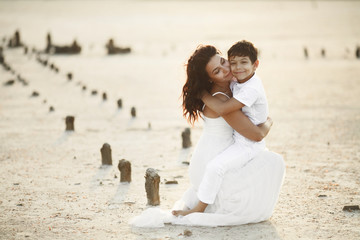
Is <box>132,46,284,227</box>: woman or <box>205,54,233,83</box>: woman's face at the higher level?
<box>205,54,233,83</box>: woman's face

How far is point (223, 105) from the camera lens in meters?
6.07

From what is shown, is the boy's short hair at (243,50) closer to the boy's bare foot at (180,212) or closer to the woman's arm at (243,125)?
the woman's arm at (243,125)

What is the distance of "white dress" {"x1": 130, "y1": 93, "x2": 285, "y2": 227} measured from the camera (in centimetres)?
610

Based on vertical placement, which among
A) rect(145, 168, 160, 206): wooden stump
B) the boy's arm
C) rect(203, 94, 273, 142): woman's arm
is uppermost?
the boy's arm

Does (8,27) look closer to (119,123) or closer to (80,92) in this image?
(80,92)

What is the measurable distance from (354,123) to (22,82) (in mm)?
12156

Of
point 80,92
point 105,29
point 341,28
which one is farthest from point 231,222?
point 105,29

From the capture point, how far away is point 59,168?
8.95 meters

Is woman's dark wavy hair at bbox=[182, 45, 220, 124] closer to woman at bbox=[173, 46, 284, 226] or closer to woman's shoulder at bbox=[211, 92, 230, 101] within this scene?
woman at bbox=[173, 46, 284, 226]

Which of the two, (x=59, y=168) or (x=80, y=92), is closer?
(x=59, y=168)

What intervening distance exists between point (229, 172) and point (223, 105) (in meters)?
0.82

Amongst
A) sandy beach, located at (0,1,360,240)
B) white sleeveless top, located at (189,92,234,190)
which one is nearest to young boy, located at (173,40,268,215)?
white sleeveless top, located at (189,92,234,190)

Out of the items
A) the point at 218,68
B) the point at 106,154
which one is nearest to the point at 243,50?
the point at 218,68

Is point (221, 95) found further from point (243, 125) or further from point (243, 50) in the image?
point (243, 50)
